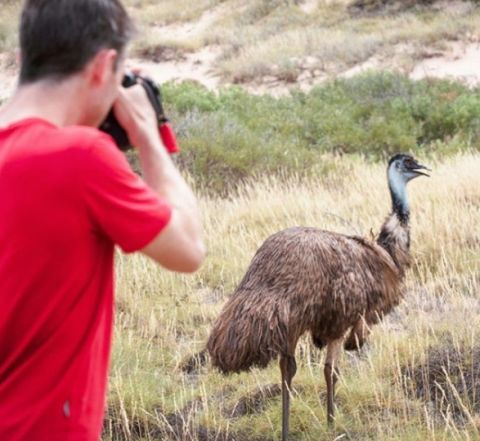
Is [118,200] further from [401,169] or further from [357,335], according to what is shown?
[401,169]

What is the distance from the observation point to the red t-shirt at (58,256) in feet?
6.72

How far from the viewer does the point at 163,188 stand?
89.2 inches

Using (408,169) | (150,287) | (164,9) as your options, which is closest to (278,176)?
(150,287)

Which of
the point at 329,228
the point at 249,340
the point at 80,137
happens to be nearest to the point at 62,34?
the point at 80,137

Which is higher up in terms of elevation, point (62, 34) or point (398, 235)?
Result: point (62, 34)

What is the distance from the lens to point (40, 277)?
2.11m

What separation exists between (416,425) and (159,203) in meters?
2.99

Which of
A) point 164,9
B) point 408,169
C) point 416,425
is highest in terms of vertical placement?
point 408,169

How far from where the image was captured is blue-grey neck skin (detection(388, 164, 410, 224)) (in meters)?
5.55

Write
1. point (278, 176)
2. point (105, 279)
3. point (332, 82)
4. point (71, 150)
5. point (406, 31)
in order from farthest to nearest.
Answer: point (406, 31)
point (332, 82)
point (278, 176)
point (105, 279)
point (71, 150)

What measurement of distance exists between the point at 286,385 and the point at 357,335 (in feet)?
1.77

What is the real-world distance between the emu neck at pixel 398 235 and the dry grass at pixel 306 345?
0.53 meters

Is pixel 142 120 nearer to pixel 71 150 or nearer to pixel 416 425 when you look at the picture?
pixel 71 150

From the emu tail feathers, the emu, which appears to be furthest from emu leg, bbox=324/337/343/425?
the emu tail feathers
